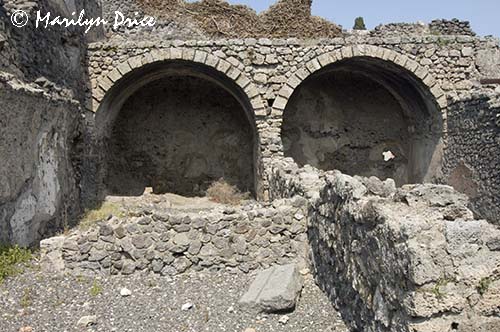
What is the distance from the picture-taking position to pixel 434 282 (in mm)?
2529

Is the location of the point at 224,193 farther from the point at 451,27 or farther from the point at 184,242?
the point at 451,27

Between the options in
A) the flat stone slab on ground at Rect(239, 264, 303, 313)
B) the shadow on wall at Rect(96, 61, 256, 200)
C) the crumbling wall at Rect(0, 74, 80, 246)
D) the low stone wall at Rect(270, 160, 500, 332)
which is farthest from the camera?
the shadow on wall at Rect(96, 61, 256, 200)

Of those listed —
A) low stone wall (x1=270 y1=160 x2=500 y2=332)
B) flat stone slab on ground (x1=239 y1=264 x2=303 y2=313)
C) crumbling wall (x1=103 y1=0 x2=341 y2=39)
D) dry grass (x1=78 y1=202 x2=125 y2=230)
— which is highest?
crumbling wall (x1=103 y1=0 x2=341 y2=39)

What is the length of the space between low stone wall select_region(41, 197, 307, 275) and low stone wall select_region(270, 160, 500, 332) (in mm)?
1546

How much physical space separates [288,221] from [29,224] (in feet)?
12.2

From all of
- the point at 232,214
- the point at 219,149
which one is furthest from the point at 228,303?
the point at 219,149

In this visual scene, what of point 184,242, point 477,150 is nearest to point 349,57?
point 477,150

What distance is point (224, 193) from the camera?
480 inches

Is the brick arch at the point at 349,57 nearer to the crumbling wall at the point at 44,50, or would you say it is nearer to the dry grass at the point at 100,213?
the dry grass at the point at 100,213

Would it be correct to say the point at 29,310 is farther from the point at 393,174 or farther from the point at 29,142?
the point at 393,174

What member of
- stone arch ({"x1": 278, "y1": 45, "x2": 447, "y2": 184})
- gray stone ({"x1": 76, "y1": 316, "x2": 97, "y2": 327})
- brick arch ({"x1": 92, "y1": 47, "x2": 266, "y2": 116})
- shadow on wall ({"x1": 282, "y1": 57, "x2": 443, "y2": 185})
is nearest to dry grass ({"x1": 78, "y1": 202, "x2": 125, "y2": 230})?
brick arch ({"x1": 92, "y1": 47, "x2": 266, "y2": 116})

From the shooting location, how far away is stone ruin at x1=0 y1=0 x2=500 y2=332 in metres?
2.87

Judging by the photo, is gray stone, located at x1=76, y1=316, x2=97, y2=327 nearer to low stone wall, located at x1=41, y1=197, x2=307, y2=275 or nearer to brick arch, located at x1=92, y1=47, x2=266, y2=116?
low stone wall, located at x1=41, y1=197, x2=307, y2=275

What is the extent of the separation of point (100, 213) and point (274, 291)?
5.61 meters
